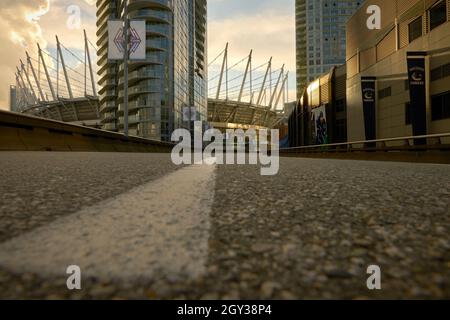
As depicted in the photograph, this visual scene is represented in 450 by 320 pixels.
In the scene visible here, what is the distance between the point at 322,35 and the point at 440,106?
140 metres

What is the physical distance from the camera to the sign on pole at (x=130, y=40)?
826 inches

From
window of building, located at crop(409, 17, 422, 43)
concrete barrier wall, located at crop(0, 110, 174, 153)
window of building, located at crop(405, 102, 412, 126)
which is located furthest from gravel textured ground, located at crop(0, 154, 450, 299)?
window of building, located at crop(409, 17, 422, 43)

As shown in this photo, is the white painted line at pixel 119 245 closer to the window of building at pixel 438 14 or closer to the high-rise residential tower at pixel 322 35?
the window of building at pixel 438 14

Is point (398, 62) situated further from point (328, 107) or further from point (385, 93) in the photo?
point (328, 107)

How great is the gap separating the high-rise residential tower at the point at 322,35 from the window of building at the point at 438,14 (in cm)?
12754

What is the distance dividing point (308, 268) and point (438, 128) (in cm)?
2257

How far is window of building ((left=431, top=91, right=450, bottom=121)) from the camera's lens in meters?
19.0

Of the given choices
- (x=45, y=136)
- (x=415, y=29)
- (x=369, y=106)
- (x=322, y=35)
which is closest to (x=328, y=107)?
(x=369, y=106)

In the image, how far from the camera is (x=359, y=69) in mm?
30266

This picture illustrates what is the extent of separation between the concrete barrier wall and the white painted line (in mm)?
8800

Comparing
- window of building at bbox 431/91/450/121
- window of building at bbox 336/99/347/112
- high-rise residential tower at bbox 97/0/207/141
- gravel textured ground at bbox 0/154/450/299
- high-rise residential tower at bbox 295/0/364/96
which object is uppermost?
high-rise residential tower at bbox 295/0/364/96

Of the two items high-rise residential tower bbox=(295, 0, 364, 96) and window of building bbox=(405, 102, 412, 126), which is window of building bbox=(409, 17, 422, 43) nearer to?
window of building bbox=(405, 102, 412, 126)

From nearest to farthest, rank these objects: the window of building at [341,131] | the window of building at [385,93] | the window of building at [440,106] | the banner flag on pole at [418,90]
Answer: the window of building at [440,106], the banner flag on pole at [418,90], the window of building at [385,93], the window of building at [341,131]

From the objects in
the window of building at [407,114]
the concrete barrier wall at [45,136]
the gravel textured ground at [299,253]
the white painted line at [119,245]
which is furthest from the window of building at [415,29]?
the white painted line at [119,245]
